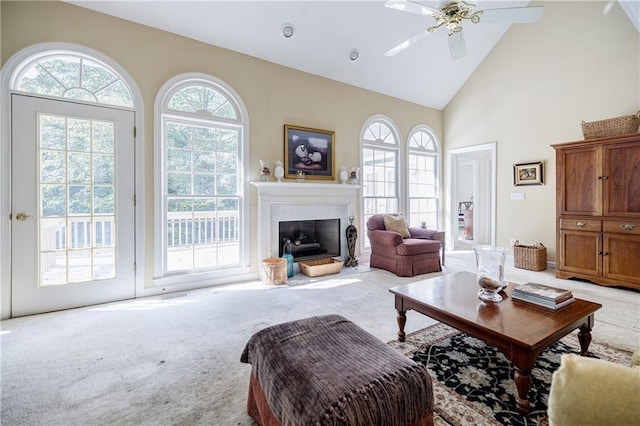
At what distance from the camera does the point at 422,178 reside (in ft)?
20.3

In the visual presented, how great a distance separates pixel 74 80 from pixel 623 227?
652cm

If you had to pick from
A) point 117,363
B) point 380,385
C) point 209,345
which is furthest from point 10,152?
point 380,385

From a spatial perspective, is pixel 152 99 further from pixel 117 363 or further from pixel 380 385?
pixel 380 385

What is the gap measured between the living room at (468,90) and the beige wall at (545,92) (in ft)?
0.05

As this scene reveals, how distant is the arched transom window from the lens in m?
Answer: 2.92

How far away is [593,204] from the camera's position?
3734 millimetres

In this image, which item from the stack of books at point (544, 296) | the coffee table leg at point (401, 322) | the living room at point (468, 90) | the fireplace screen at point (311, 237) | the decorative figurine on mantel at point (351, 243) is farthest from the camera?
the decorative figurine on mantel at point (351, 243)

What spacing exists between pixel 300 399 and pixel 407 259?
3.40 metres

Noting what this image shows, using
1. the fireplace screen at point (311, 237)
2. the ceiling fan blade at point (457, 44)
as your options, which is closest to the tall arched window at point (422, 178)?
the fireplace screen at point (311, 237)

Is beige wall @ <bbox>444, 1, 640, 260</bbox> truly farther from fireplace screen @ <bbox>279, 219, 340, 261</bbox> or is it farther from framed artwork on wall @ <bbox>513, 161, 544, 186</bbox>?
fireplace screen @ <bbox>279, 219, 340, 261</bbox>

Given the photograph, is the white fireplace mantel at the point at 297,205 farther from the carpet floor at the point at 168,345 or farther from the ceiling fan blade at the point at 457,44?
the ceiling fan blade at the point at 457,44

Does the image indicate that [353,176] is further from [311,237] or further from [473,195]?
[473,195]

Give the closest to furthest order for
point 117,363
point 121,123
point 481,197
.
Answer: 1. point 117,363
2. point 121,123
3. point 481,197

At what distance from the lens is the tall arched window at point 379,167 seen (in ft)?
17.7
